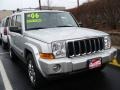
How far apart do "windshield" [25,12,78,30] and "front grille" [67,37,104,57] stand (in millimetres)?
1657

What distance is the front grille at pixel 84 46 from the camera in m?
5.49

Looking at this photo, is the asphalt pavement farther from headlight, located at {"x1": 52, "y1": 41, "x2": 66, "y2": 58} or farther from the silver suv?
headlight, located at {"x1": 52, "y1": 41, "x2": 66, "y2": 58}

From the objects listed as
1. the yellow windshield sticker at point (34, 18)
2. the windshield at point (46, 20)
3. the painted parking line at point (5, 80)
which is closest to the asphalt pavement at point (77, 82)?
the painted parking line at point (5, 80)

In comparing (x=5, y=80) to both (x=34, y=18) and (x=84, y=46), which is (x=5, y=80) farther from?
(x=84, y=46)

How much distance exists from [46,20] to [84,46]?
1.95 metres

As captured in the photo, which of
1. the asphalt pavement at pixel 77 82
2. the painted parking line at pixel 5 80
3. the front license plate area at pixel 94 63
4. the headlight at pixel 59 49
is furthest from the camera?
the painted parking line at pixel 5 80

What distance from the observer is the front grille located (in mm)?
5492

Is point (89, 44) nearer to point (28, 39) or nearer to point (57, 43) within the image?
point (57, 43)

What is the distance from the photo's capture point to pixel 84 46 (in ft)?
18.5

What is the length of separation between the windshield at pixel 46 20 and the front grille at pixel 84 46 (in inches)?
65.2

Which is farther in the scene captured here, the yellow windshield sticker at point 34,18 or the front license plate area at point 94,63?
the yellow windshield sticker at point 34,18

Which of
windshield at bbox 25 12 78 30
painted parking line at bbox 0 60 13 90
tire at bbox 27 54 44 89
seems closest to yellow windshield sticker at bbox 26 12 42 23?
windshield at bbox 25 12 78 30

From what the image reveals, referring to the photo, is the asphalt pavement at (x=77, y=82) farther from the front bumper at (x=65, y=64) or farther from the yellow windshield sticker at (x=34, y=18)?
the yellow windshield sticker at (x=34, y=18)

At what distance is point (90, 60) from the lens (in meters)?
5.54
